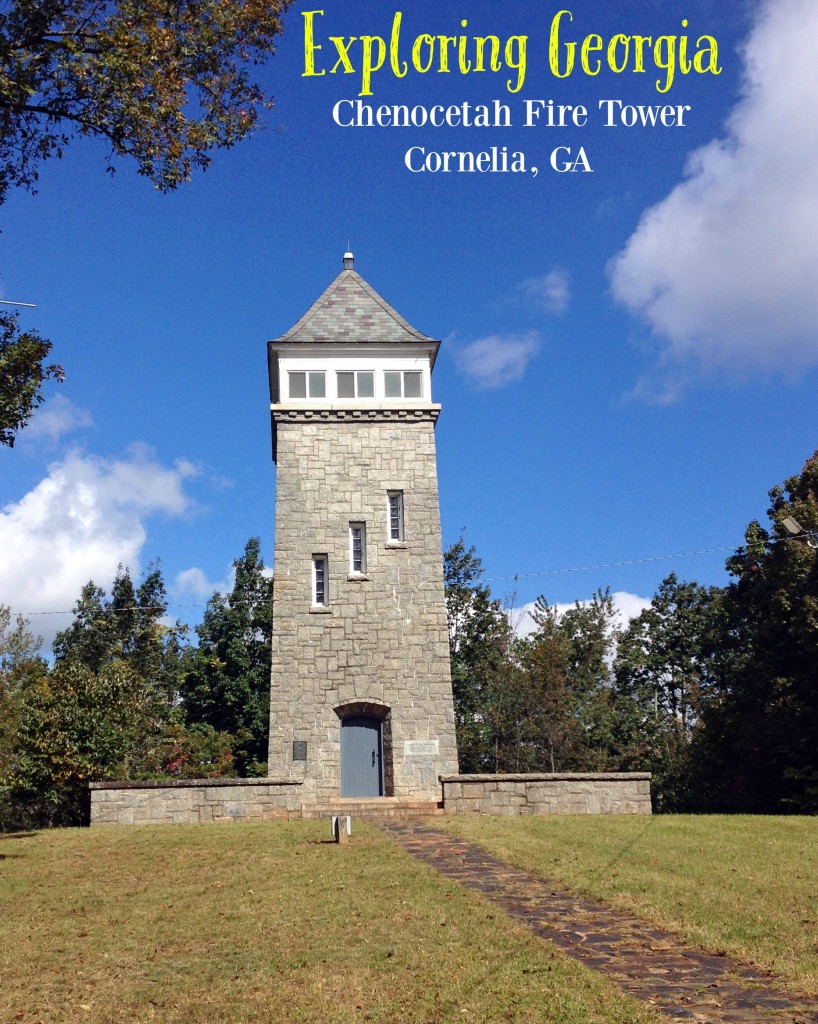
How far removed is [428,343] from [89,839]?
1363 centimetres

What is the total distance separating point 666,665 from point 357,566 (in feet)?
97.3

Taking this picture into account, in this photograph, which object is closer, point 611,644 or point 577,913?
point 577,913

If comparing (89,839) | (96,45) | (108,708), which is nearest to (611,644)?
(108,708)

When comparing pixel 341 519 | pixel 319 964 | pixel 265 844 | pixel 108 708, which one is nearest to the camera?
pixel 319 964

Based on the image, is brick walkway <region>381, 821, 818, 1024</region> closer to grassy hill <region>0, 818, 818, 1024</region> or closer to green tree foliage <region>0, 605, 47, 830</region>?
grassy hill <region>0, 818, 818, 1024</region>

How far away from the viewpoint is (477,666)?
38500 millimetres

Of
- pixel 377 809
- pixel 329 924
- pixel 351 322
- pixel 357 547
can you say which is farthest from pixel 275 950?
pixel 351 322

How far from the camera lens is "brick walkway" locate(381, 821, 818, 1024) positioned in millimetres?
5906

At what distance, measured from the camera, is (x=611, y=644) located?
4847 cm

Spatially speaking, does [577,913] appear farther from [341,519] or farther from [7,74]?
[341,519]

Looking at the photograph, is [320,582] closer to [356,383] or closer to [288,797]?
[356,383]

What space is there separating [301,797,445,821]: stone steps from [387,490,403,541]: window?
609 cm

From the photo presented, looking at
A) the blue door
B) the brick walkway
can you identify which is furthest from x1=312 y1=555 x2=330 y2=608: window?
the brick walkway

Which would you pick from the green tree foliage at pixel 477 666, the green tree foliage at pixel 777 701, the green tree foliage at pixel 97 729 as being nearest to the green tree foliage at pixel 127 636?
the green tree foliage at pixel 97 729
